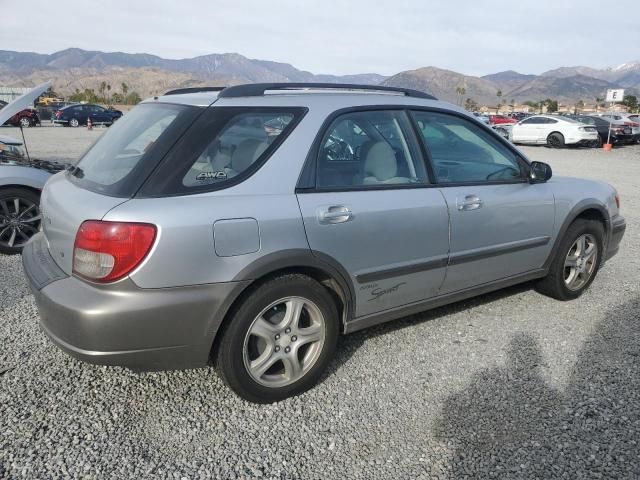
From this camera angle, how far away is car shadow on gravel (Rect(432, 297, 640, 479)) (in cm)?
236

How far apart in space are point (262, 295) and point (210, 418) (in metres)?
0.73

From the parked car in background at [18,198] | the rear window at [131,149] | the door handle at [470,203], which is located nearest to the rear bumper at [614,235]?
the door handle at [470,203]

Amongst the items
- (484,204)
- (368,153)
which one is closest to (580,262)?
(484,204)

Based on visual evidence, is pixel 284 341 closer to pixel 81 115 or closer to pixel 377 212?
pixel 377 212

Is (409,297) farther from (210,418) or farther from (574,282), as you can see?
(574,282)

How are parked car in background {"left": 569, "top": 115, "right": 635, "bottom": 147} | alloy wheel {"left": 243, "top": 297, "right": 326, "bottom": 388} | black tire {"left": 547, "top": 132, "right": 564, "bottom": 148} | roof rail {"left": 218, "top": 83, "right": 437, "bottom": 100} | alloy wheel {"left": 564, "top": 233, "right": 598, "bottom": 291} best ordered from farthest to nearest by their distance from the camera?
parked car in background {"left": 569, "top": 115, "right": 635, "bottom": 147} → black tire {"left": 547, "top": 132, "right": 564, "bottom": 148} → alloy wheel {"left": 564, "top": 233, "right": 598, "bottom": 291} → roof rail {"left": 218, "top": 83, "right": 437, "bottom": 100} → alloy wheel {"left": 243, "top": 297, "right": 326, "bottom": 388}

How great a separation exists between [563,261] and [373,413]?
2.33 metres

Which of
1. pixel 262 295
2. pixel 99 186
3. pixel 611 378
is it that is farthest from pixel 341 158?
pixel 611 378

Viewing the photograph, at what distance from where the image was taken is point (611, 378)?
122 inches

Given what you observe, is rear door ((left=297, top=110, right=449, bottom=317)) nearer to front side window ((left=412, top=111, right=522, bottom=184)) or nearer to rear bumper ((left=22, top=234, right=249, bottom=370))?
front side window ((left=412, top=111, right=522, bottom=184))

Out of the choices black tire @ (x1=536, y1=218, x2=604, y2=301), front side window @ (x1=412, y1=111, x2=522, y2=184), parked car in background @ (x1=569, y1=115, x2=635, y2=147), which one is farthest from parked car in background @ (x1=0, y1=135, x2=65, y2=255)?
parked car in background @ (x1=569, y1=115, x2=635, y2=147)

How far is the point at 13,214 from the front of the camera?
523 cm

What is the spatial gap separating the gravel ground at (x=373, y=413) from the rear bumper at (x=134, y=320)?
0.42m

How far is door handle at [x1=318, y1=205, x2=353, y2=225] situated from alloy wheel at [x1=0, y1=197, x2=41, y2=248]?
393 centimetres
